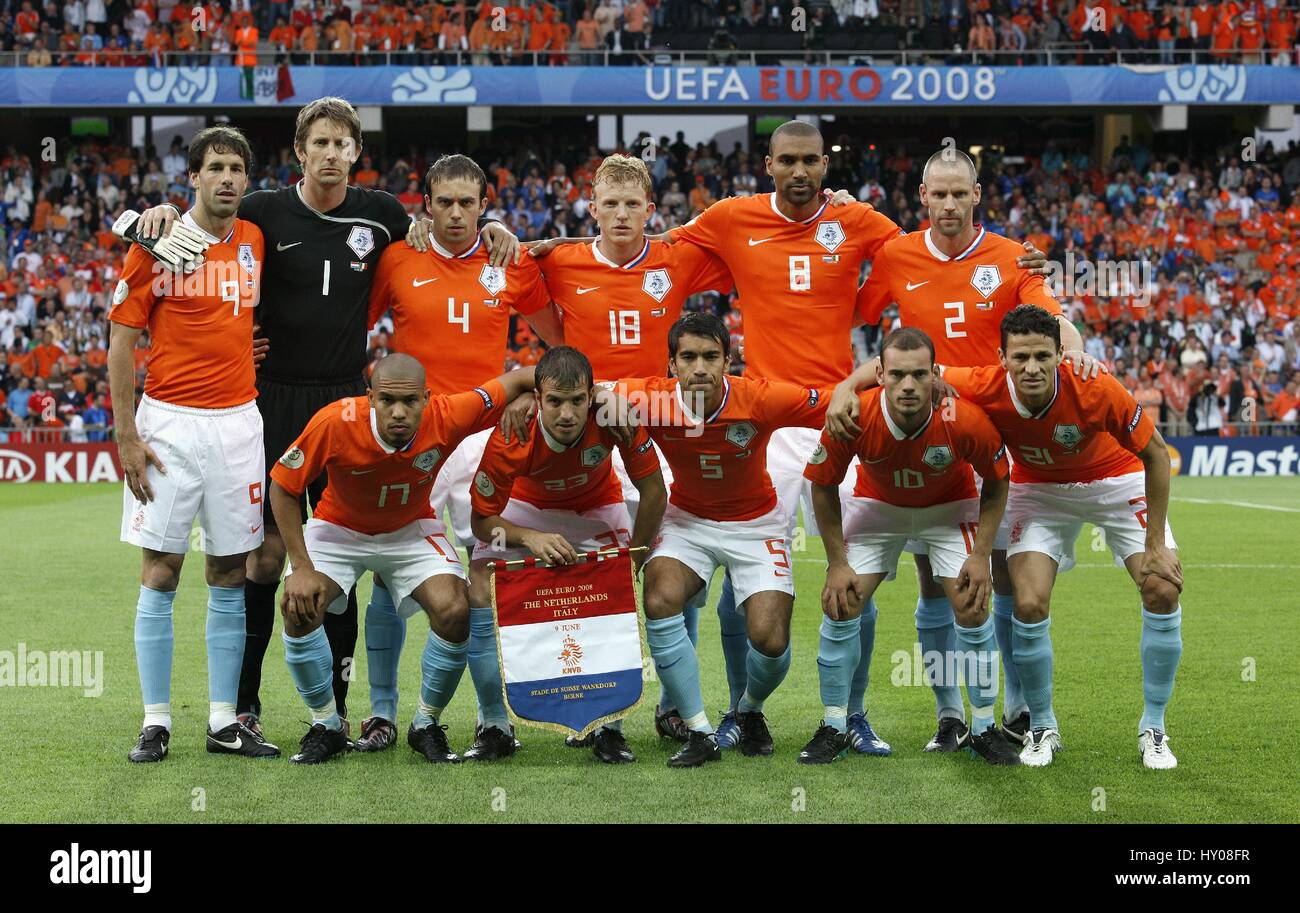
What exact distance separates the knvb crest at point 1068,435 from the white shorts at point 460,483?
236 cm

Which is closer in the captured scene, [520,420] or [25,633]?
[520,420]

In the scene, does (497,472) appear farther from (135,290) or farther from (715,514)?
(135,290)

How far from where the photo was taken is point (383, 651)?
6.16 metres

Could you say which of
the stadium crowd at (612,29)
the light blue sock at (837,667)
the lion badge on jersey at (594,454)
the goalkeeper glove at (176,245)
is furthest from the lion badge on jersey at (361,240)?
the stadium crowd at (612,29)

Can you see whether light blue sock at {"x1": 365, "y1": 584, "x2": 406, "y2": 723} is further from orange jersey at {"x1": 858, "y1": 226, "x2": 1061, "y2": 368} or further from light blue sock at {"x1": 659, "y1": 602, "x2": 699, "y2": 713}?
orange jersey at {"x1": 858, "y1": 226, "x2": 1061, "y2": 368}

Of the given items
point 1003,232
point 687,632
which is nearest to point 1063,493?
point 687,632

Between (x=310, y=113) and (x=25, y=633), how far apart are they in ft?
14.5

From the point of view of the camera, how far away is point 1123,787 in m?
5.16

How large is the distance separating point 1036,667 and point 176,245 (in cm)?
373

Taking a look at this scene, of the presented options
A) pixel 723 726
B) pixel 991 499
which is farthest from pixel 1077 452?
pixel 723 726

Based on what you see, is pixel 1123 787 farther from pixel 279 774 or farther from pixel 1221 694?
pixel 279 774

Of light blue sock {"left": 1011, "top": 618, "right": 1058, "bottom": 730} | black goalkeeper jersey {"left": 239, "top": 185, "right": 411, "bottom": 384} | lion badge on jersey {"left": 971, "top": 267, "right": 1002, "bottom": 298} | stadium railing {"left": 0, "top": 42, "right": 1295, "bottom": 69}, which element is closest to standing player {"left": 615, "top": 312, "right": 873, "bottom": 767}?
lion badge on jersey {"left": 971, "top": 267, "right": 1002, "bottom": 298}

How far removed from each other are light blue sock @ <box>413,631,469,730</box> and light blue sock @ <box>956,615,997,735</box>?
6.45 feet

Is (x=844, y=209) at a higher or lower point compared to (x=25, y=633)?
higher
